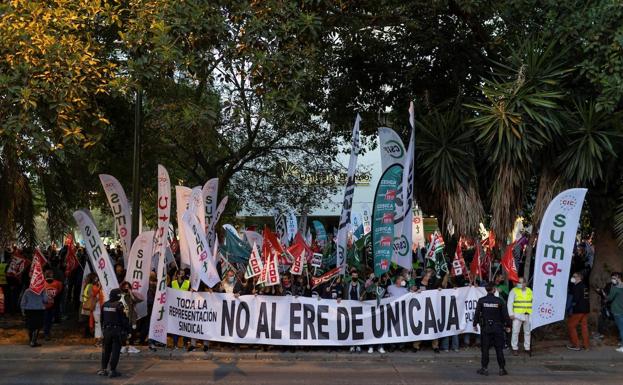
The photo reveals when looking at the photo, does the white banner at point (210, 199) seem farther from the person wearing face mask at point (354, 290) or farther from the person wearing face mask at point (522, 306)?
the person wearing face mask at point (522, 306)

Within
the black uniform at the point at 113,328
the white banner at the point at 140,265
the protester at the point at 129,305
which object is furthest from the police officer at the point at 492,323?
the white banner at the point at 140,265

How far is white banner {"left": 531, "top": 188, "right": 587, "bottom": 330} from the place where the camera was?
12.6m

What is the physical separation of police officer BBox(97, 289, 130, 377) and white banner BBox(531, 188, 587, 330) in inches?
304

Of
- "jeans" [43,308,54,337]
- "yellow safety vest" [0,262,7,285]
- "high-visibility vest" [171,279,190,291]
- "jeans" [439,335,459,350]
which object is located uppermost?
"yellow safety vest" [0,262,7,285]

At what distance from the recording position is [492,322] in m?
10.7

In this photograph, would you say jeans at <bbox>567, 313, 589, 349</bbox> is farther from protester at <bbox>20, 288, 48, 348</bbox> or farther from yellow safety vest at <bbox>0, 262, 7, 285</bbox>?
yellow safety vest at <bbox>0, 262, 7, 285</bbox>

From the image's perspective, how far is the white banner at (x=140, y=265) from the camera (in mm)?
13391

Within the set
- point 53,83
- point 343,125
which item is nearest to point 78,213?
point 53,83

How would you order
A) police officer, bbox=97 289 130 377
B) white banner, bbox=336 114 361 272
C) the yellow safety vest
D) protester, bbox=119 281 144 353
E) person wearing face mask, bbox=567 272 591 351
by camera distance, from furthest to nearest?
the yellow safety vest < person wearing face mask, bbox=567 272 591 351 < white banner, bbox=336 114 361 272 < protester, bbox=119 281 144 353 < police officer, bbox=97 289 130 377

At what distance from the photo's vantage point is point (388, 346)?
13.5 metres

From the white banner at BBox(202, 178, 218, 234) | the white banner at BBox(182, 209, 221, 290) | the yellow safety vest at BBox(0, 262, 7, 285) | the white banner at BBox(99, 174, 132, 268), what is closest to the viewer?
the white banner at BBox(182, 209, 221, 290)

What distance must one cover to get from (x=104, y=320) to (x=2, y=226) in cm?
653

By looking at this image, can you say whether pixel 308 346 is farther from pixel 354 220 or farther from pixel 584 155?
pixel 354 220

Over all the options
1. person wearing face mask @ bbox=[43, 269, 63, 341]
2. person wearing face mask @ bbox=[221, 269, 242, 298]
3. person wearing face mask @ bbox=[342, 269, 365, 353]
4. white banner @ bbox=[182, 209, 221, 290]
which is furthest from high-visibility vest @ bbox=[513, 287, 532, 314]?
person wearing face mask @ bbox=[43, 269, 63, 341]
